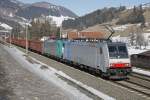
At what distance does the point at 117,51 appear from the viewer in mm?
29219

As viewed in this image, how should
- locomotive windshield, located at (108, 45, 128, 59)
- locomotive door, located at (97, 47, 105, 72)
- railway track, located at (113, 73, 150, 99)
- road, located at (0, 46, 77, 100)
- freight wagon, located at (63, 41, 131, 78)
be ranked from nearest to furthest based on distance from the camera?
road, located at (0, 46, 77, 100), railway track, located at (113, 73, 150, 99), freight wagon, located at (63, 41, 131, 78), locomotive windshield, located at (108, 45, 128, 59), locomotive door, located at (97, 47, 105, 72)

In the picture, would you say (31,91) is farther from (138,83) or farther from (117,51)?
(117,51)

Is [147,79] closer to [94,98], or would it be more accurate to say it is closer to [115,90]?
[115,90]

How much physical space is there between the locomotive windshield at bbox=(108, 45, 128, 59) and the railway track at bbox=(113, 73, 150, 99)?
1.87 m

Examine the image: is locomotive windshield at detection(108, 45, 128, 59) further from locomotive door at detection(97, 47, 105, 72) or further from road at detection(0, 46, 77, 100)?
road at detection(0, 46, 77, 100)

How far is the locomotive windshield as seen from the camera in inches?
1138

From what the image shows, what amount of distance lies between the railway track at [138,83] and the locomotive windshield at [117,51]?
6.13 feet

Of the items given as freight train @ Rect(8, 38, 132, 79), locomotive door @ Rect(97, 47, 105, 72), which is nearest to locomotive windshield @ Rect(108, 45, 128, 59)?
freight train @ Rect(8, 38, 132, 79)

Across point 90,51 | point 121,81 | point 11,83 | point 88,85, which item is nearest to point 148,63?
point 90,51

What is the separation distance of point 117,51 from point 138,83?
3.14 metres

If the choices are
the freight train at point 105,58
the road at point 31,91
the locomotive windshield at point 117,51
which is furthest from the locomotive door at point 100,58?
the road at point 31,91

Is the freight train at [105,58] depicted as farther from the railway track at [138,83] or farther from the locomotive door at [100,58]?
the railway track at [138,83]

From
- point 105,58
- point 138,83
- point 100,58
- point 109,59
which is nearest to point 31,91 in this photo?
point 109,59

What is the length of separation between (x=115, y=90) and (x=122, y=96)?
7.15ft
